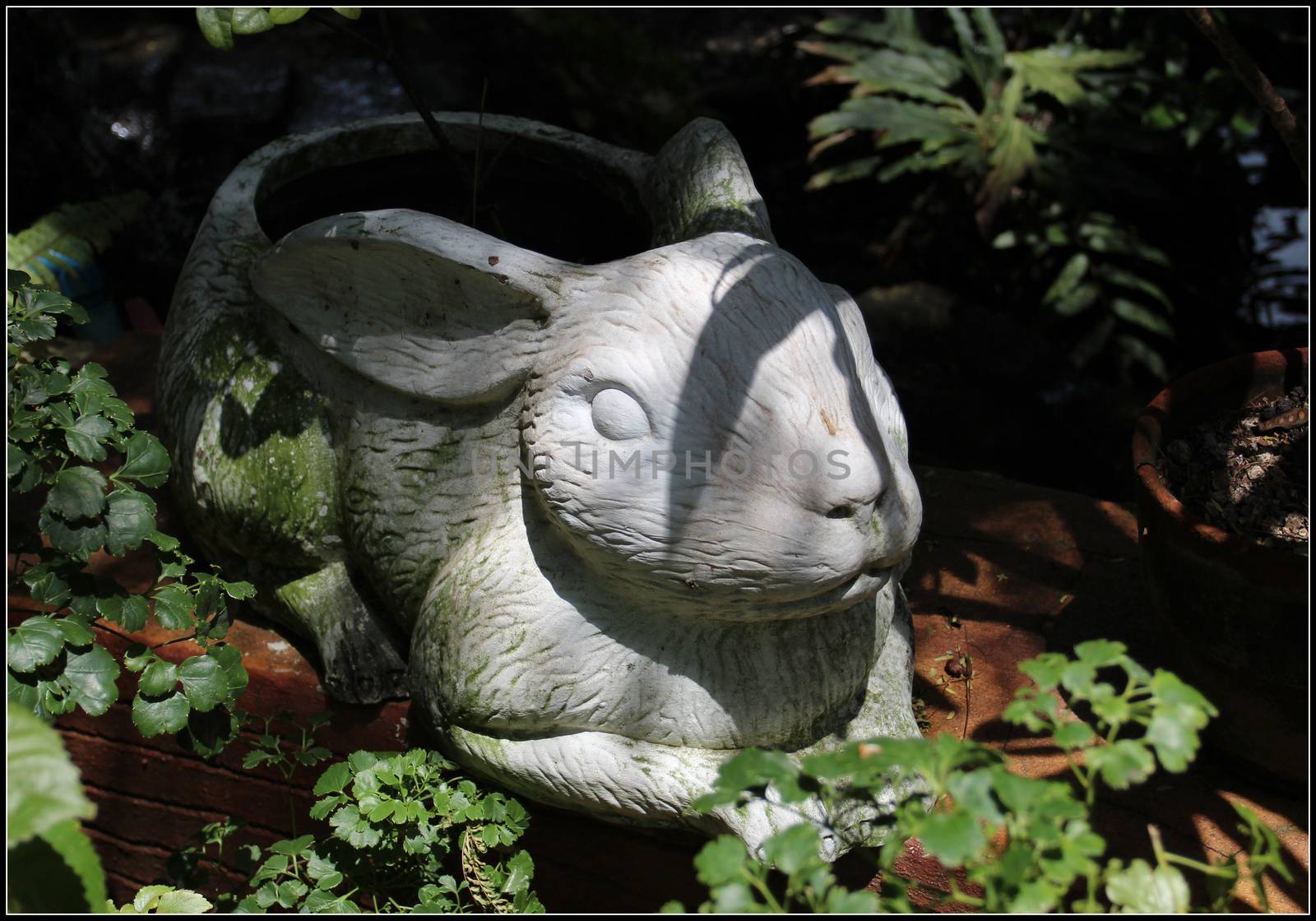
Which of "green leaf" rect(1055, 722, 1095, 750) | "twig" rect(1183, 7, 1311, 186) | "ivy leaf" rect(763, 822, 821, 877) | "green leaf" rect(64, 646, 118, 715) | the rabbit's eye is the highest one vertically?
"twig" rect(1183, 7, 1311, 186)

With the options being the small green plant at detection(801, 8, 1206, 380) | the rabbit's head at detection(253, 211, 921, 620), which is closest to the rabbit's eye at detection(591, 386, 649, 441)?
the rabbit's head at detection(253, 211, 921, 620)

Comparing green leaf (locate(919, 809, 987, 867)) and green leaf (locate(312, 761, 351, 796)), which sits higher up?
green leaf (locate(919, 809, 987, 867))

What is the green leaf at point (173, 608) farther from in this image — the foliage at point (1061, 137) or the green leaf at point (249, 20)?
the foliage at point (1061, 137)

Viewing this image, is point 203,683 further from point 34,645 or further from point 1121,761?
point 1121,761

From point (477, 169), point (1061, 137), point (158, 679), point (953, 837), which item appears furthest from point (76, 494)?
point (1061, 137)

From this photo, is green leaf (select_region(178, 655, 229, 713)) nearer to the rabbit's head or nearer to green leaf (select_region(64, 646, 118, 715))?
green leaf (select_region(64, 646, 118, 715))

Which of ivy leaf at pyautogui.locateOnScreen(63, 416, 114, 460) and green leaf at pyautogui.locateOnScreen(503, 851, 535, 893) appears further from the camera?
green leaf at pyautogui.locateOnScreen(503, 851, 535, 893)

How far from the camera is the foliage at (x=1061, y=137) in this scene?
385 centimetres

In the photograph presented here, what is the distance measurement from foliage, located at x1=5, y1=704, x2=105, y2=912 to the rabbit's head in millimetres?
701

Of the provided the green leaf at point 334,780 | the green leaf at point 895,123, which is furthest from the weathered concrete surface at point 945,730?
the green leaf at point 895,123

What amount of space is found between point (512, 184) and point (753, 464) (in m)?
1.06

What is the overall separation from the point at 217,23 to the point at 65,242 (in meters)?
2.12

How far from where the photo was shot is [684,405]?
162 centimetres

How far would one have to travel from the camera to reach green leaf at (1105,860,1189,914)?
1.25 m
